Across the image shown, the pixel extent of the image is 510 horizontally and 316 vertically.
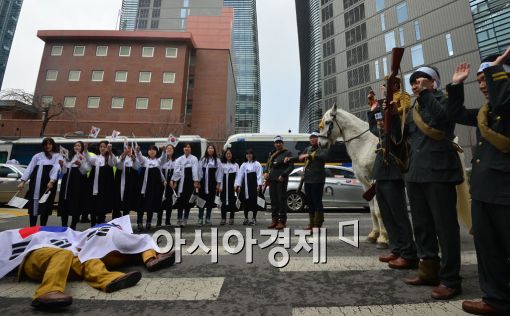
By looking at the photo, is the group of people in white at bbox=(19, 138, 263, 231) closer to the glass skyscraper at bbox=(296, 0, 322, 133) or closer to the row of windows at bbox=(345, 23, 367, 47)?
the row of windows at bbox=(345, 23, 367, 47)

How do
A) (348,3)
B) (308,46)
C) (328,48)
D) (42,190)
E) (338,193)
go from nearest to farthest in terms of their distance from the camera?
(42,190), (338,193), (348,3), (328,48), (308,46)

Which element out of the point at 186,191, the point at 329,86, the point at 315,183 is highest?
the point at 329,86

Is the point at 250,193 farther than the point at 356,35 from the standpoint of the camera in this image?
No

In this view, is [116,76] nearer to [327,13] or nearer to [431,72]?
[327,13]

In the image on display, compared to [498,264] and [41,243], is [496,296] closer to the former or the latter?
[498,264]

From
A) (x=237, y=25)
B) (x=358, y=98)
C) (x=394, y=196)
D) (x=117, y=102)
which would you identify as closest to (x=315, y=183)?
(x=394, y=196)

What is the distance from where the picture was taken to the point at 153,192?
22.1 ft

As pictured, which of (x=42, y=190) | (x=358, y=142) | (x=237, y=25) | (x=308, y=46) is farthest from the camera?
(x=237, y=25)

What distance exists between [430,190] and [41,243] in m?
3.95

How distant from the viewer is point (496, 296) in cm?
207

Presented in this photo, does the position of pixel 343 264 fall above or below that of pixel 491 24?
below

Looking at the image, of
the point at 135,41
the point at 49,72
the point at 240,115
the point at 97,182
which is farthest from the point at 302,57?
the point at 97,182

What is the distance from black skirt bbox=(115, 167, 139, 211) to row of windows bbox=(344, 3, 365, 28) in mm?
45466

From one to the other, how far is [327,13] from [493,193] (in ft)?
177
